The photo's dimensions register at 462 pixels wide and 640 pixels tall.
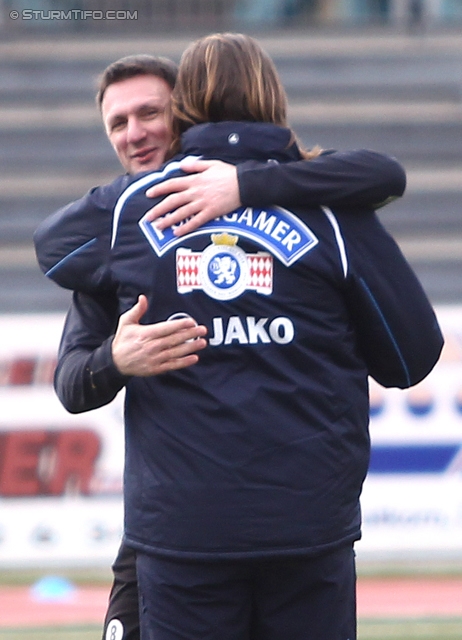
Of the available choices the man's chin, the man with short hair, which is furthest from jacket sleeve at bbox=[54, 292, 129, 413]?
the man's chin

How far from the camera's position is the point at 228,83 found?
203cm

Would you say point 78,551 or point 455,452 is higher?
point 455,452

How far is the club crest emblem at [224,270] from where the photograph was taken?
1.98 meters

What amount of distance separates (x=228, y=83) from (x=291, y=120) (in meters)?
9.96

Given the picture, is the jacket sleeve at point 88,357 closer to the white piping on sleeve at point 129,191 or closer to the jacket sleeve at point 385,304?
the white piping on sleeve at point 129,191

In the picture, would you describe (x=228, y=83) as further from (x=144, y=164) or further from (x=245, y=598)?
(x=245, y=598)

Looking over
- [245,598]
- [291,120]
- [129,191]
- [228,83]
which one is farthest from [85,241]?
[291,120]

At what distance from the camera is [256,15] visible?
43.9ft

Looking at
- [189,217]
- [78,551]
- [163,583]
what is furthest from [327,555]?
[78,551]

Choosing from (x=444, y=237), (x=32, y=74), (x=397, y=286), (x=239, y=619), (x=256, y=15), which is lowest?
(x=239, y=619)

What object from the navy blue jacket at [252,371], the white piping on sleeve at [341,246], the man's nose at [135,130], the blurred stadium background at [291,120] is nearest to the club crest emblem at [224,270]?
the navy blue jacket at [252,371]

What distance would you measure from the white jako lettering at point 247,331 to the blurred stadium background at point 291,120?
4411mm

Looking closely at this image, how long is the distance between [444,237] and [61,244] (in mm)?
9282

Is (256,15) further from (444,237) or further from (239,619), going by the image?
(239,619)
